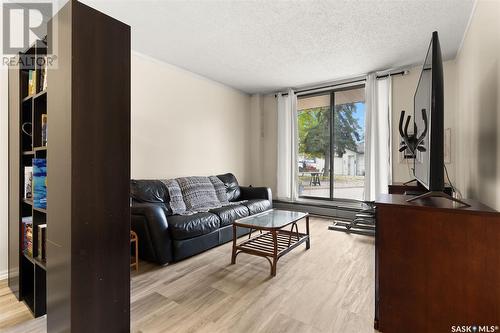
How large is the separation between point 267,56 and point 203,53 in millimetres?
881

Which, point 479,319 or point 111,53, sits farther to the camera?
point 111,53

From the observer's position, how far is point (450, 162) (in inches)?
138

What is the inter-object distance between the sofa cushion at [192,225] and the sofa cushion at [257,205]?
2.41 feet

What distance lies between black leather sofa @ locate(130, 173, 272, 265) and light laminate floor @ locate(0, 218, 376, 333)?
0.47ft

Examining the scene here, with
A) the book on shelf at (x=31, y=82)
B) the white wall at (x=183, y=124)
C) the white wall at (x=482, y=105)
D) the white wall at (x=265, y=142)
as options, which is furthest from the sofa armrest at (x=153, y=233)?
the white wall at (x=265, y=142)

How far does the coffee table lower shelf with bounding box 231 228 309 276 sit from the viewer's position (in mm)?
2403

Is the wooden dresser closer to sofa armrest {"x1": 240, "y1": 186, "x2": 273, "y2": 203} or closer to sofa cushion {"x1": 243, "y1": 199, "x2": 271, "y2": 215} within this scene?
sofa cushion {"x1": 243, "y1": 199, "x2": 271, "y2": 215}

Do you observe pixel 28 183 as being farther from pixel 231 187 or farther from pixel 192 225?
pixel 231 187

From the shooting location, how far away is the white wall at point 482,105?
1635mm

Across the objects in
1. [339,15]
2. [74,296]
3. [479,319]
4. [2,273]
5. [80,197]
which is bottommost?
[2,273]

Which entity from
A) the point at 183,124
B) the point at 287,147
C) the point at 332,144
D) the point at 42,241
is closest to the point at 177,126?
the point at 183,124

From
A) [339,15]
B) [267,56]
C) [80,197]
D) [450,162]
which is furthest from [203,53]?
[450,162]

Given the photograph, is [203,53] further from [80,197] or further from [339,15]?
[80,197]

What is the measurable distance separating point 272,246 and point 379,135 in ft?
8.77
